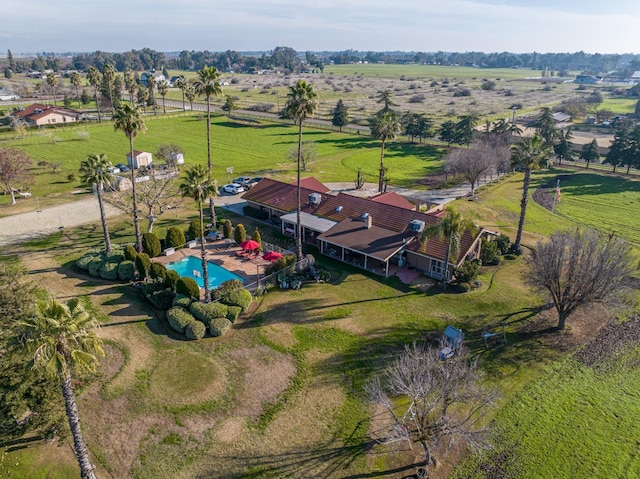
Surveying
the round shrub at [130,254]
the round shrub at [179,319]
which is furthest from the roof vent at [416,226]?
the round shrub at [130,254]

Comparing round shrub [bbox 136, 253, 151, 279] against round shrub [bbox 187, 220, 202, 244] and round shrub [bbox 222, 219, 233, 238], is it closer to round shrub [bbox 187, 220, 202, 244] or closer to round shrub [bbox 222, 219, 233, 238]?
round shrub [bbox 187, 220, 202, 244]

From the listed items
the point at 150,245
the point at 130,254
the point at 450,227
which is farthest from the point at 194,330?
the point at 450,227

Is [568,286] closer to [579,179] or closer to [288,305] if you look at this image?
[288,305]

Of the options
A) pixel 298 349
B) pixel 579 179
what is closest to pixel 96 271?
pixel 298 349

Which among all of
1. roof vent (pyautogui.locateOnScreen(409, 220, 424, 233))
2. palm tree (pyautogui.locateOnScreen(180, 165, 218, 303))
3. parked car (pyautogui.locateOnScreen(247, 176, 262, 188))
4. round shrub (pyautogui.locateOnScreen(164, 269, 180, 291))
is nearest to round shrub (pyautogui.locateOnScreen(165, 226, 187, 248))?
round shrub (pyautogui.locateOnScreen(164, 269, 180, 291))

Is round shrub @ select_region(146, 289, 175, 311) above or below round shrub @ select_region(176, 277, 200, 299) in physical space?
below

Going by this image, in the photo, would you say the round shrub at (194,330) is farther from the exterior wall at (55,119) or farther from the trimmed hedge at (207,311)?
the exterior wall at (55,119)
